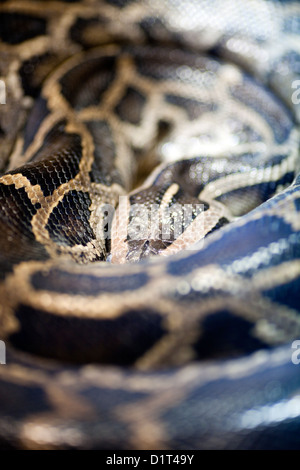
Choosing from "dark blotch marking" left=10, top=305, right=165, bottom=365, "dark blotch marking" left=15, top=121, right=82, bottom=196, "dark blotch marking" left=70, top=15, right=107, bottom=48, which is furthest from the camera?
"dark blotch marking" left=70, top=15, right=107, bottom=48

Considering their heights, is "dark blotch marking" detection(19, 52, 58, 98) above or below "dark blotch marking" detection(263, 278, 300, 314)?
above

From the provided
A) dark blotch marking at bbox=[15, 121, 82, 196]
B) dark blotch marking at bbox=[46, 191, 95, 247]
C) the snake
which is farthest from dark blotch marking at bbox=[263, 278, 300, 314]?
dark blotch marking at bbox=[15, 121, 82, 196]

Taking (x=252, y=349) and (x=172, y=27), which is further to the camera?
(x=172, y=27)

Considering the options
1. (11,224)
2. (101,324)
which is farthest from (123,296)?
(11,224)

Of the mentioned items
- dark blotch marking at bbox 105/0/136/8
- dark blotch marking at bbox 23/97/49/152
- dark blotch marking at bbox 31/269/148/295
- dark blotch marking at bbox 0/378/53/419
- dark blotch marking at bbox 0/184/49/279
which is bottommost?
dark blotch marking at bbox 0/378/53/419

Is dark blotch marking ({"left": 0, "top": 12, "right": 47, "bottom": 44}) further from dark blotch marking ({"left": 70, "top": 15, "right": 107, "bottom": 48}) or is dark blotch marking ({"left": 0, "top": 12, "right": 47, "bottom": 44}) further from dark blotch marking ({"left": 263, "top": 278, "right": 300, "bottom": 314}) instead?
dark blotch marking ({"left": 263, "top": 278, "right": 300, "bottom": 314})

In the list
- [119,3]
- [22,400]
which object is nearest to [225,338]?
[22,400]

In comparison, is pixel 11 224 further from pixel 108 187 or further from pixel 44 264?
pixel 108 187

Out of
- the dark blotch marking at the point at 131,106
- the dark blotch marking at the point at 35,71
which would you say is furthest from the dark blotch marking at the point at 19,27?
the dark blotch marking at the point at 131,106
